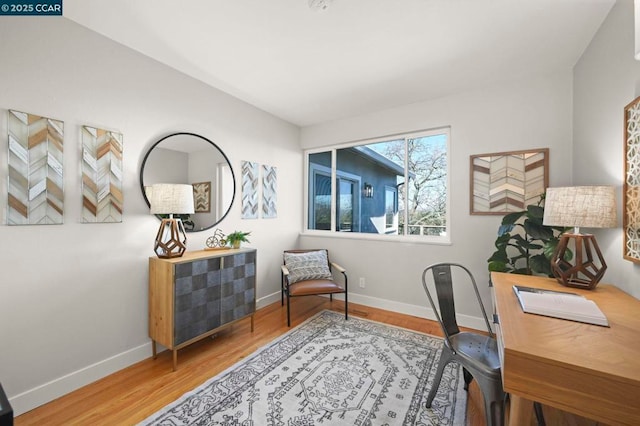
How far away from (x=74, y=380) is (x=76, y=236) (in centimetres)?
102

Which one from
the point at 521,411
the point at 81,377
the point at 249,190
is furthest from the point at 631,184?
the point at 81,377

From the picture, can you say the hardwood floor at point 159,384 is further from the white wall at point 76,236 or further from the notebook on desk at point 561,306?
the notebook on desk at point 561,306

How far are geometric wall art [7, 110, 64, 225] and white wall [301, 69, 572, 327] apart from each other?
2895 millimetres

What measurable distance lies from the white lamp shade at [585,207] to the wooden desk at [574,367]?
1.72 ft

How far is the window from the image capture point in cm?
317

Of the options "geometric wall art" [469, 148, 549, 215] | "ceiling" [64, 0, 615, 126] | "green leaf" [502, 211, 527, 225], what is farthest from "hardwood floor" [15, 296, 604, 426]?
"ceiling" [64, 0, 615, 126]

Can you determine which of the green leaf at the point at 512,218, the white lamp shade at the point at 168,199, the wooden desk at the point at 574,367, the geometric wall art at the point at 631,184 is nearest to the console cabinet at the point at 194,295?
the white lamp shade at the point at 168,199

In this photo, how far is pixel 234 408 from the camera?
1.69m

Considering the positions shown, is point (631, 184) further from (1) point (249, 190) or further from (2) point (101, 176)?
(2) point (101, 176)

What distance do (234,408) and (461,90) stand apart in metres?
3.53

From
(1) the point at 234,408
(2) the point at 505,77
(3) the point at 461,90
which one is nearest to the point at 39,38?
(1) the point at 234,408

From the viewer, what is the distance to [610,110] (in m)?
1.72

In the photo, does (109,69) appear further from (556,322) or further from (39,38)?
(556,322)

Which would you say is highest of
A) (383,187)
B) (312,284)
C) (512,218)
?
(383,187)
